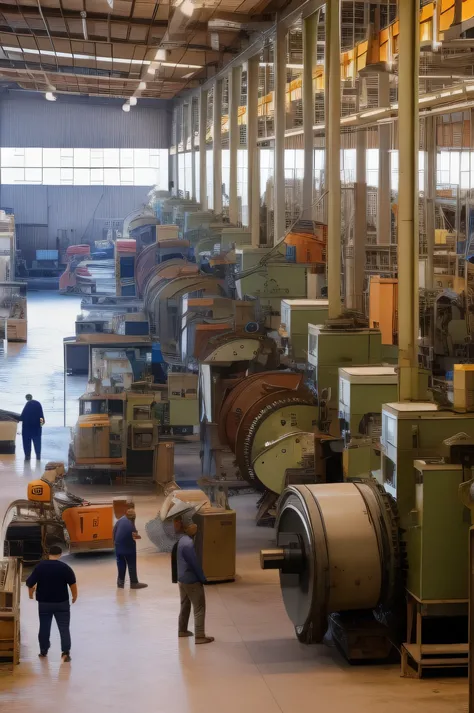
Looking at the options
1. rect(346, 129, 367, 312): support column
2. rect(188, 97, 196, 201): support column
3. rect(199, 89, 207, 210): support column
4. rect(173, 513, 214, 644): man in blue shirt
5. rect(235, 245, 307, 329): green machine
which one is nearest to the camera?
rect(173, 513, 214, 644): man in blue shirt

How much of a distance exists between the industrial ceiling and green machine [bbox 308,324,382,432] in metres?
9.56

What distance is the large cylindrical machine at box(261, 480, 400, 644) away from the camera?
8.60 meters

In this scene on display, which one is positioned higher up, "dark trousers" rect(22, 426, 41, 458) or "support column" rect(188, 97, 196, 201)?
"support column" rect(188, 97, 196, 201)

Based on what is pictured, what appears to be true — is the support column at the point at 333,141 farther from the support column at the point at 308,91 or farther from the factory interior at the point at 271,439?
the support column at the point at 308,91

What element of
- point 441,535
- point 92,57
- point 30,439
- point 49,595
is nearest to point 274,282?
point 30,439

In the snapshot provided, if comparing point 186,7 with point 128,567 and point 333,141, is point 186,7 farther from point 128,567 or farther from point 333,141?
point 128,567

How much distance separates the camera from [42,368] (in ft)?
89.1

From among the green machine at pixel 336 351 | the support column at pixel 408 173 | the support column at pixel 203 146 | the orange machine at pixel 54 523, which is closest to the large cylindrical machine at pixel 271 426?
the green machine at pixel 336 351

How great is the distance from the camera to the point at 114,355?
20312mm

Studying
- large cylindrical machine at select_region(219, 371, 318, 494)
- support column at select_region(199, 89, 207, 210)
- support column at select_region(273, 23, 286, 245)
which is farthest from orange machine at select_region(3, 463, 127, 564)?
support column at select_region(199, 89, 207, 210)

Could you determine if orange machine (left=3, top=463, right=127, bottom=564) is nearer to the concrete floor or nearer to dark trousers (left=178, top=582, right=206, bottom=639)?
the concrete floor

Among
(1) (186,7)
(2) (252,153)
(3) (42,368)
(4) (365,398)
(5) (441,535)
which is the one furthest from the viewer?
(3) (42,368)

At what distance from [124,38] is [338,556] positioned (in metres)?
22.8

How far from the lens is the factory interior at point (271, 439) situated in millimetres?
8469
